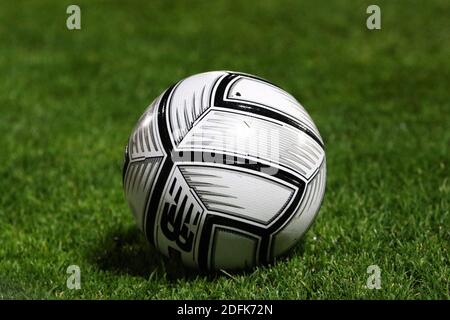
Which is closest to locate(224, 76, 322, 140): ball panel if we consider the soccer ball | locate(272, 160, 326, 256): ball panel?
the soccer ball

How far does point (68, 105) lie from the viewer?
833 cm

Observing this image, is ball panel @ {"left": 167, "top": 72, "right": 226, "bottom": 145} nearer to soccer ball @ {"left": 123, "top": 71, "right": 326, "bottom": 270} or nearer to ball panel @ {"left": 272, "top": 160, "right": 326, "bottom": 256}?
soccer ball @ {"left": 123, "top": 71, "right": 326, "bottom": 270}

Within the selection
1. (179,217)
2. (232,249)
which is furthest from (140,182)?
(232,249)

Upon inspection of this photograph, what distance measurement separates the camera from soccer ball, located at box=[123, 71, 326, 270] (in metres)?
4.35

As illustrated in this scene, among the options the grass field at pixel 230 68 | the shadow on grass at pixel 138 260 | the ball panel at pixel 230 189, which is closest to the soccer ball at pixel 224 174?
the ball panel at pixel 230 189

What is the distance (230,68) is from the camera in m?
9.40

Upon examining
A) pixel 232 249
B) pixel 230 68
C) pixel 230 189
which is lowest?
pixel 232 249

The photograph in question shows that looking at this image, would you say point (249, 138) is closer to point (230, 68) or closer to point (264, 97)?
point (264, 97)

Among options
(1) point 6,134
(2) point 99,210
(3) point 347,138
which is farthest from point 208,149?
(1) point 6,134

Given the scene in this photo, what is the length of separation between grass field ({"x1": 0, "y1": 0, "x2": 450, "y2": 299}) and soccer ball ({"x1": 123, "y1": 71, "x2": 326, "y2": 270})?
9.6 inches

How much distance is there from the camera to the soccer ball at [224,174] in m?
4.35

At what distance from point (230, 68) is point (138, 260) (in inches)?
189

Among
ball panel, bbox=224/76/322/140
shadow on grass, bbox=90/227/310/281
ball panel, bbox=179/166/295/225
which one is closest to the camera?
ball panel, bbox=179/166/295/225
